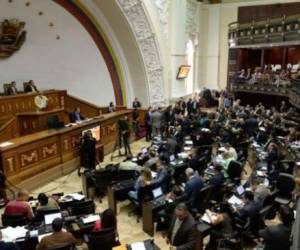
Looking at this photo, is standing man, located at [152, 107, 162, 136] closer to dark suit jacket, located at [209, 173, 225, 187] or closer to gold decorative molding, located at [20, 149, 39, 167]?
gold decorative molding, located at [20, 149, 39, 167]

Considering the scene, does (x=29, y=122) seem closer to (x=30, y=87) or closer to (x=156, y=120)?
(x=30, y=87)

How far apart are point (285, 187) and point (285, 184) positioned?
0.07 meters

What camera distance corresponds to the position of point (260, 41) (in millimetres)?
19094

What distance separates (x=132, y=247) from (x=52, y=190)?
4879mm

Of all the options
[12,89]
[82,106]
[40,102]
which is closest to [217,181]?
[40,102]

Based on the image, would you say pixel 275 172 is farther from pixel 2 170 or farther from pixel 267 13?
pixel 267 13

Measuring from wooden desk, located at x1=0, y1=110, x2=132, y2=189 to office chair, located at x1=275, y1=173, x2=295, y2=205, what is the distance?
6.30 m

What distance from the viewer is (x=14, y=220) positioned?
5641 mm

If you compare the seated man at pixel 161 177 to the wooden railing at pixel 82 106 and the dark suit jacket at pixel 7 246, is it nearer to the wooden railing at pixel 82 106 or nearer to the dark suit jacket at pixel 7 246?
the dark suit jacket at pixel 7 246

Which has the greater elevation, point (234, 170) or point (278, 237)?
point (278, 237)

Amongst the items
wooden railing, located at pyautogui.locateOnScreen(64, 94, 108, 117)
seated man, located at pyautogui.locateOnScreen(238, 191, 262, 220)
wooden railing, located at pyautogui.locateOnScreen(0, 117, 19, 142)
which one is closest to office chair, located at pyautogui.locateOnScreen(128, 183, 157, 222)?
seated man, located at pyautogui.locateOnScreen(238, 191, 262, 220)

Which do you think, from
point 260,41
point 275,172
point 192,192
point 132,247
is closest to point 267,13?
point 260,41

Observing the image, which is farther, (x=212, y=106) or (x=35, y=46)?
(x=212, y=106)

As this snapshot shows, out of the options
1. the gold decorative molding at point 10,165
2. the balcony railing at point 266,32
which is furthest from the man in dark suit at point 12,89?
the balcony railing at point 266,32
